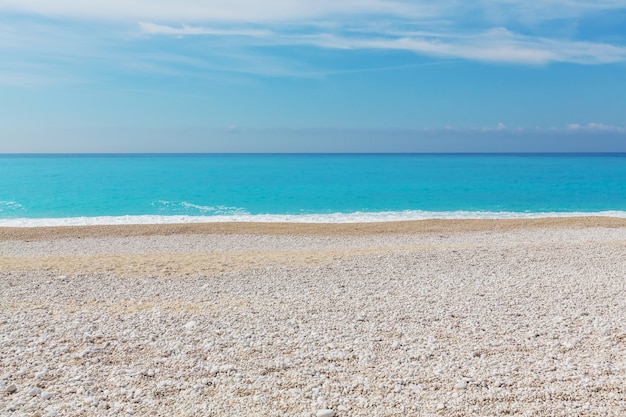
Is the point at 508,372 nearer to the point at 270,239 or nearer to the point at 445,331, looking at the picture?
the point at 445,331

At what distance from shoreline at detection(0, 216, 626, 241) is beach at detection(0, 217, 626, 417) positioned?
20.4ft

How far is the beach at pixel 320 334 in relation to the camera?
5.38 m

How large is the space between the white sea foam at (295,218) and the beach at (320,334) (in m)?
10.7

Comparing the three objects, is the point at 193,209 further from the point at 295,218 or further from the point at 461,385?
the point at 461,385

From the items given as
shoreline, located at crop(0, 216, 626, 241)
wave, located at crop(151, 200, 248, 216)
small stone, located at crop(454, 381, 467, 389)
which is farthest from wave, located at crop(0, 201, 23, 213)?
small stone, located at crop(454, 381, 467, 389)

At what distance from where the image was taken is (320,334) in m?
7.30

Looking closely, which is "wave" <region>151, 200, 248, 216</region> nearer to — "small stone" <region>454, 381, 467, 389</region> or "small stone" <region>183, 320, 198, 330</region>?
"small stone" <region>183, 320, 198, 330</region>

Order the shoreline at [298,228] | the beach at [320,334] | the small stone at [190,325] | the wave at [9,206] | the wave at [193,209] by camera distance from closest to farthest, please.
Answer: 1. the beach at [320,334]
2. the small stone at [190,325]
3. the shoreline at [298,228]
4. the wave at [193,209]
5. the wave at [9,206]

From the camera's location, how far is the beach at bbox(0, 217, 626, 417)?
5.38 metres

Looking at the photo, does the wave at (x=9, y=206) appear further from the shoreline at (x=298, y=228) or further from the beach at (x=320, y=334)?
the beach at (x=320, y=334)

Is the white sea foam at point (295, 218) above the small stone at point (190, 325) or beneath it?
beneath

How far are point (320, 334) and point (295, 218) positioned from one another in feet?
60.8

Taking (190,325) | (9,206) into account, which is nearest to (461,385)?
(190,325)

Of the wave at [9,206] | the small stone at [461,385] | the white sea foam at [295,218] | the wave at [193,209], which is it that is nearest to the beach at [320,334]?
the small stone at [461,385]
